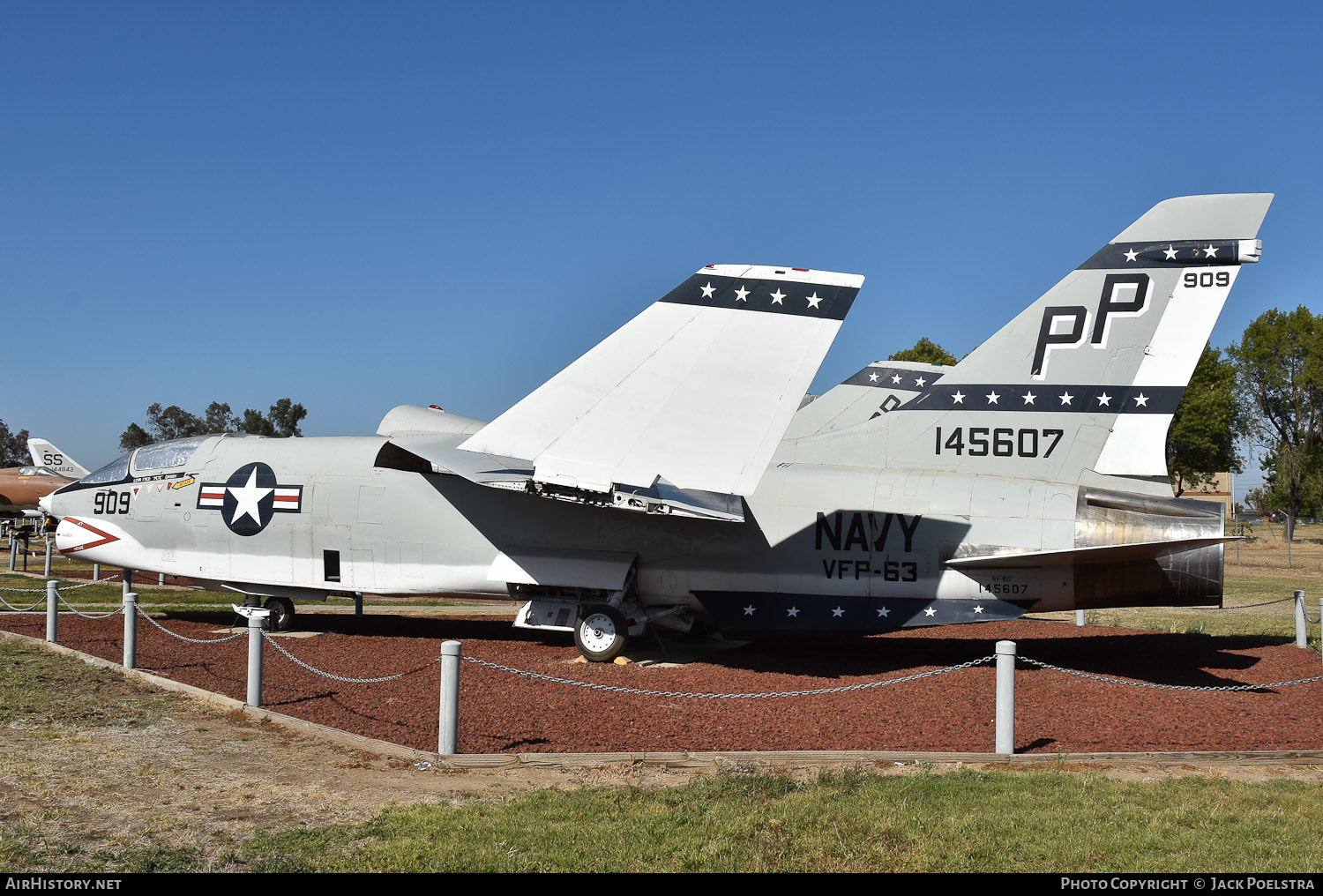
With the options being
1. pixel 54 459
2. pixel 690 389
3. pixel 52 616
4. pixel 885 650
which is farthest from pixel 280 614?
pixel 54 459

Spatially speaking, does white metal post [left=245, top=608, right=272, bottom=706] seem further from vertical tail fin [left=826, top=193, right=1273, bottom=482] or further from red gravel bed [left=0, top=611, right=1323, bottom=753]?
vertical tail fin [left=826, top=193, right=1273, bottom=482]

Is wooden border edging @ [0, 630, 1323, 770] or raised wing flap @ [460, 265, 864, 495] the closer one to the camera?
wooden border edging @ [0, 630, 1323, 770]

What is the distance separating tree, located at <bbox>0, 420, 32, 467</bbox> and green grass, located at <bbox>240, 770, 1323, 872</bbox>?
344 ft

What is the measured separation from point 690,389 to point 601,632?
13.6ft

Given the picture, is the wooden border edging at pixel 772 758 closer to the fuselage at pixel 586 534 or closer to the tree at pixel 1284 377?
the fuselage at pixel 586 534

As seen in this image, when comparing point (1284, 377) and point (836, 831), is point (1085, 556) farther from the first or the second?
point (1284, 377)

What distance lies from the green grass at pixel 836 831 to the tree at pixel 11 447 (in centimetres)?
10485

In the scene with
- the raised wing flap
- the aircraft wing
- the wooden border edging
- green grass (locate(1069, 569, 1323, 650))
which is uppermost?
the raised wing flap

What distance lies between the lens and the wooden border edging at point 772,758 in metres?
7.74

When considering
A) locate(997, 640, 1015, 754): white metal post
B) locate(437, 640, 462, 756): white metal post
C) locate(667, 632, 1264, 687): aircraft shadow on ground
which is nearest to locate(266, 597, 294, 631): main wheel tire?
locate(667, 632, 1264, 687): aircraft shadow on ground

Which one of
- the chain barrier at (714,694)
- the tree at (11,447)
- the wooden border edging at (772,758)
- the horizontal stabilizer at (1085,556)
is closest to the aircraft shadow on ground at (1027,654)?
the horizontal stabilizer at (1085,556)

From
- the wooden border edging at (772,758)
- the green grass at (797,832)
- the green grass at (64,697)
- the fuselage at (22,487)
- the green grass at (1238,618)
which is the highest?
the fuselage at (22,487)

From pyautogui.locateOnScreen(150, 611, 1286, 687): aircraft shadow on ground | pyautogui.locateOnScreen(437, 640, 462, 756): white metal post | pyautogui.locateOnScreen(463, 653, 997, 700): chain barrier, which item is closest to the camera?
pyautogui.locateOnScreen(437, 640, 462, 756): white metal post

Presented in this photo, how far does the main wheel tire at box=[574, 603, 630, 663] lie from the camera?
12.7 m
